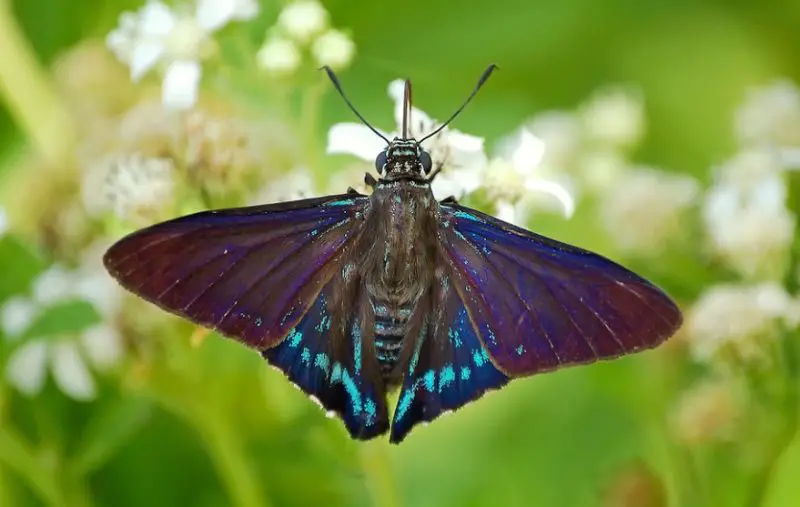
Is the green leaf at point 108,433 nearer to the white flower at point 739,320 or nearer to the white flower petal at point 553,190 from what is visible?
the white flower petal at point 553,190

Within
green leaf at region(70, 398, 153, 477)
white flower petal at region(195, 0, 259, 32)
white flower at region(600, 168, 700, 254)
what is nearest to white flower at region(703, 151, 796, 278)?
white flower at region(600, 168, 700, 254)

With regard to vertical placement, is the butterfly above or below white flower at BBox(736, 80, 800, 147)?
below

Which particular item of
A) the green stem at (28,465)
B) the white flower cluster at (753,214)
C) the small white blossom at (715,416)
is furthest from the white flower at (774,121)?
the green stem at (28,465)

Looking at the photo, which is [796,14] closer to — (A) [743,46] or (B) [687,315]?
(A) [743,46]

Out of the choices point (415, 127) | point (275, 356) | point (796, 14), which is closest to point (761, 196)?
point (415, 127)

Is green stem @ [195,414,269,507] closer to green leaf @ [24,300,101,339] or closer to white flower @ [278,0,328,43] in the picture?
green leaf @ [24,300,101,339]

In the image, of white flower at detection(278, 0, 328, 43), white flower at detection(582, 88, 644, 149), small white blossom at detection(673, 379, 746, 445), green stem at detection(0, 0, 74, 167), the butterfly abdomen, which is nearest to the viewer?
the butterfly abdomen
